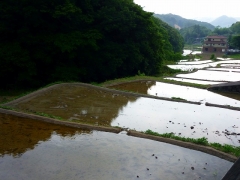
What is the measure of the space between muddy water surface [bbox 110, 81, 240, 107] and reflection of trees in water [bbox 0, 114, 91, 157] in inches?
265

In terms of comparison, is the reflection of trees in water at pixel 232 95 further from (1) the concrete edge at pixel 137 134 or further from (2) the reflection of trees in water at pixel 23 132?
(2) the reflection of trees in water at pixel 23 132

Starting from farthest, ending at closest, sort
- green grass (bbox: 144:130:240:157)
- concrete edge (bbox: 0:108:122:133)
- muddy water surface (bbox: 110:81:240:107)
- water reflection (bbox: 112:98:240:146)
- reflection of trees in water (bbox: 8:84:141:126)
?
muddy water surface (bbox: 110:81:240:107) → reflection of trees in water (bbox: 8:84:141:126) → water reflection (bbox: 112:98:240:146) → concrete edge (bbox: 0:108:122:133) → green grass (bbox: 144:130:240:157)

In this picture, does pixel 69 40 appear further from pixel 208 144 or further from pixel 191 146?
pixel 208 144

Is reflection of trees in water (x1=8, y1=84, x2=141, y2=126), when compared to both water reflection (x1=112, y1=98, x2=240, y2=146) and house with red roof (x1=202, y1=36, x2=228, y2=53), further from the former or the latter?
house with red roof (x1=202, y1=36, x2=228, y2=53)

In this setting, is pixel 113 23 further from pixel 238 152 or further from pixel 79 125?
pixel 238 152

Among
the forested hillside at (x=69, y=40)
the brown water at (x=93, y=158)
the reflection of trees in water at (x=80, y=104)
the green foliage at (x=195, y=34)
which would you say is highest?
the green foliage at (x=195, y=34)

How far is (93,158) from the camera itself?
6.16 meters

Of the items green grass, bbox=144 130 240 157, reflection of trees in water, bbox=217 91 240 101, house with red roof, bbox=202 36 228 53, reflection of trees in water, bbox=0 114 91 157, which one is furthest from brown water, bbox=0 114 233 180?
house with red roof, bbox=202 36 228 53

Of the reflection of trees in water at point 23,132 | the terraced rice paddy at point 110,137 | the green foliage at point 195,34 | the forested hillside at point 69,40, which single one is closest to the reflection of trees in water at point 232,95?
the terraced rice paddy at point 110,137

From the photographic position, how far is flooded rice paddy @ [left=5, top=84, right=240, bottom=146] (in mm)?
8430

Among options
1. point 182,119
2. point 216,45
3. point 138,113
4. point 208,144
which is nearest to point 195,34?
point 216,45

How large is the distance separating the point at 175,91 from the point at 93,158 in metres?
9.51

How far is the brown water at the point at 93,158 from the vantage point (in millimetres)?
5469

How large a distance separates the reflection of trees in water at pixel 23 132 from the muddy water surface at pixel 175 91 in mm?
6726
